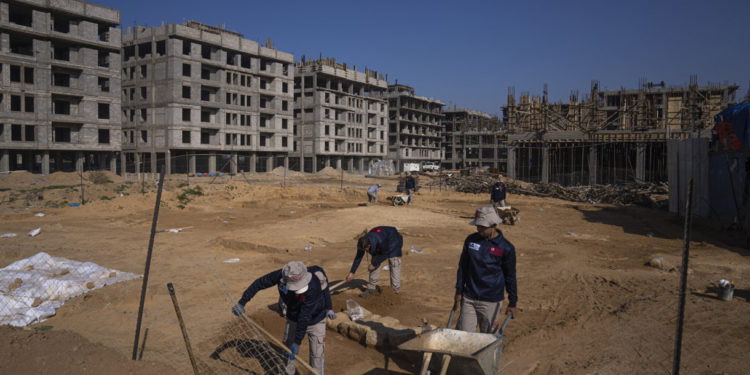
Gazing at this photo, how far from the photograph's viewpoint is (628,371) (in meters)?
5.45

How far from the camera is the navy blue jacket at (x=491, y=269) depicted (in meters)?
5.11

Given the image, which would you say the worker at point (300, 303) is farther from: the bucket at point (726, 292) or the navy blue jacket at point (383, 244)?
the bucket at point (726, 292)

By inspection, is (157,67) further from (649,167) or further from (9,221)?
(649,167)

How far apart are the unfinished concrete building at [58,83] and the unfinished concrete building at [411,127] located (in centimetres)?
4450

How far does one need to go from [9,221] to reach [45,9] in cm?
2876

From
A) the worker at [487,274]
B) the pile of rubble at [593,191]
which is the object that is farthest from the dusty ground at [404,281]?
the pile of rubble at [593,191]

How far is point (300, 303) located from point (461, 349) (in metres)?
1.75

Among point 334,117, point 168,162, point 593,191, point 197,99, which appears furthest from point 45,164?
point 593,191

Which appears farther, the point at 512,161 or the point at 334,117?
the point at 334,117

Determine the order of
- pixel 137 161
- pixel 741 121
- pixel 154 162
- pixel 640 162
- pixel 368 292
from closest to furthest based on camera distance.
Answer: pixel 368 292, pixel 741 121, pixel 640 162, pixel 137 161, pixel 154 162

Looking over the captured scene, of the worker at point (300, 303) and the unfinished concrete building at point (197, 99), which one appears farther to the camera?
the unfinished concrete building at point (197, 99)

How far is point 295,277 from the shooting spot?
4.70 meters

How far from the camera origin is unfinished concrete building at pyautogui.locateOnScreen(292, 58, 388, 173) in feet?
202

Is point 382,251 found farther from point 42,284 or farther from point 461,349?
point 42,284
